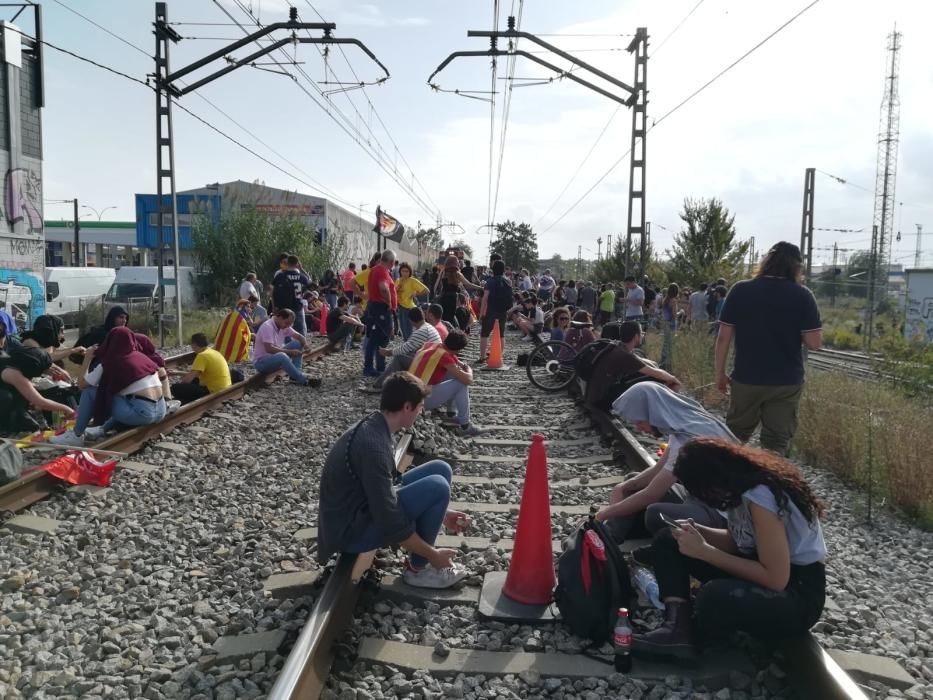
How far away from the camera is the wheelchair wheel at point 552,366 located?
11.8 m

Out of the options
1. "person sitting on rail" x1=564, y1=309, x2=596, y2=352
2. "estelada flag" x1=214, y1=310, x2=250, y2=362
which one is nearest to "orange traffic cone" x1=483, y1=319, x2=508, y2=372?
"person sitting on rail" x1=564, y1=309, x2=596, y2=352

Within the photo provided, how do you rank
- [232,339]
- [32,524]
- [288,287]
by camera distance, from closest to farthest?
[32,524], [232,339], [288,287]

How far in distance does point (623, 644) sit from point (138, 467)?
4.79 meters

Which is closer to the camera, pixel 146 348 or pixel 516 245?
pixel 146 348

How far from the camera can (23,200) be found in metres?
17.5

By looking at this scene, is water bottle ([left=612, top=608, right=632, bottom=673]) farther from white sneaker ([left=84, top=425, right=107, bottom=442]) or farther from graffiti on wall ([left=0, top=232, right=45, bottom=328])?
graffiti on wall ([left=0, top=232, right=45, bottom=328])

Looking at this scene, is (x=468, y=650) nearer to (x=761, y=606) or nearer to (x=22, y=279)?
(x=761, y=606)

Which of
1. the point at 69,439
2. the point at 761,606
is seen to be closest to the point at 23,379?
the point at 69,439

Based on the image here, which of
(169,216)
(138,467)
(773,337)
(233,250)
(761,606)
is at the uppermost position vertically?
(169,216)

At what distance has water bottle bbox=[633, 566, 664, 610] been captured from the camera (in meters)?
4.00

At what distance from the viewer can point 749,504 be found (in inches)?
129

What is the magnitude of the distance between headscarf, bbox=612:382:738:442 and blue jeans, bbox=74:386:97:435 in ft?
18.1

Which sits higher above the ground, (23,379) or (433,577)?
(23,379)

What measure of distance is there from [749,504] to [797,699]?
0.85m
